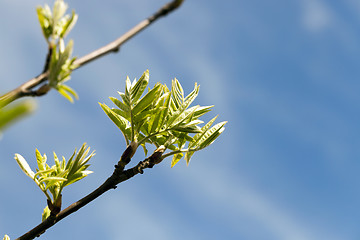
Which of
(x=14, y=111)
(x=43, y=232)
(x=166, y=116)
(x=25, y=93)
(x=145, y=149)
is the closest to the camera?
(x=14, y=111)

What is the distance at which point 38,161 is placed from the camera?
2.10 m

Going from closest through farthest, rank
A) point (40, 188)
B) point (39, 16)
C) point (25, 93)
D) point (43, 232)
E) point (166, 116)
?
point (25, 93) → point (39, 16) → point (43, 232) → point (40, 188) → point (166, 116)

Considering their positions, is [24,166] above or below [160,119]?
below

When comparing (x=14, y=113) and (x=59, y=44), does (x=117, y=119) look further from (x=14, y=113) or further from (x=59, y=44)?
(x=14, y=113)

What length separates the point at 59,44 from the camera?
1.07 m

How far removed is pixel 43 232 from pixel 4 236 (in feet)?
1.42

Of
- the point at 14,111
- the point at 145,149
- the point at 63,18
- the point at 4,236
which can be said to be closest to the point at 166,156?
Result: the point at 145,149

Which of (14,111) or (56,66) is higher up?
(56,66)

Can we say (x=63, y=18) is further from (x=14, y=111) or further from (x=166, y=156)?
(x=166, y=156)

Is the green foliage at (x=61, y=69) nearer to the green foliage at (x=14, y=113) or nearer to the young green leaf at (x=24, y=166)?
the green foliage at (x=14, y=113)

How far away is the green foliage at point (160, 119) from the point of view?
2.02 m

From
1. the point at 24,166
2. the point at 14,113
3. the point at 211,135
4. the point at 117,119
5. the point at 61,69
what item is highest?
the point at 211,135

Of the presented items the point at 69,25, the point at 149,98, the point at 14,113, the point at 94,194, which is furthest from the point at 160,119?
the point at 14,113

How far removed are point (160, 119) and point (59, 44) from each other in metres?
1.05
